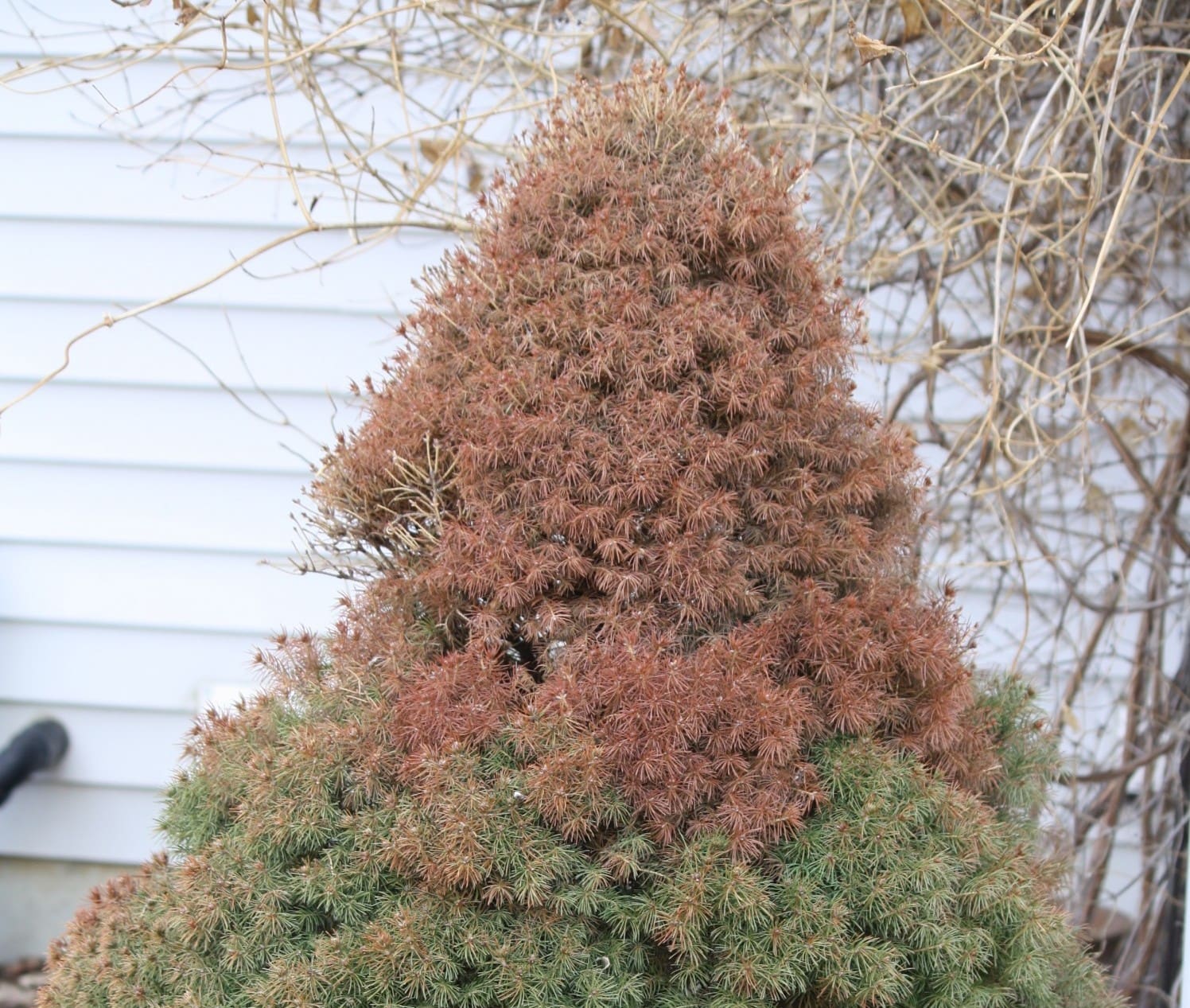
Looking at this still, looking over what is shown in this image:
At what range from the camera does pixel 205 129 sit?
3.06 m

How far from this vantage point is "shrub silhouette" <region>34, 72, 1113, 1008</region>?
1306 millimetres

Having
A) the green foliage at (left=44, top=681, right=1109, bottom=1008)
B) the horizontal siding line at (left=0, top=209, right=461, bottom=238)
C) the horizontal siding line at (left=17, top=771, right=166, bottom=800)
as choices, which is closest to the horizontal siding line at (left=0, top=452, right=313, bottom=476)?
the horizontal siding line at (left=0, top=209, right=461, bottom=238)

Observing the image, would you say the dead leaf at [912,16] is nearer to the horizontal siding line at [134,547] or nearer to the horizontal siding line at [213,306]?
the horizontal siding line at [213,306]

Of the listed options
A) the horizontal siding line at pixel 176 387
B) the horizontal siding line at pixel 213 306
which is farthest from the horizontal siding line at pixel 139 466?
the horizontal siding line at pixel 213 306

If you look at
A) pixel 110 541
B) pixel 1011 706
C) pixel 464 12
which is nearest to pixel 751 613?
pixel 1011 706

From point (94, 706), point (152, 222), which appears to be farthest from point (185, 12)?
point (94, 706)

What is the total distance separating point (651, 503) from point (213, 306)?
2174mm

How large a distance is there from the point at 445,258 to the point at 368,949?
3.28 feet

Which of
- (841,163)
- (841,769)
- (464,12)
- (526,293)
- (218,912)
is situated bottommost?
(218,912)

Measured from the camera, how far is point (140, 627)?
3227mm

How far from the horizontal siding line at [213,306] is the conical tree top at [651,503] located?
1609mm

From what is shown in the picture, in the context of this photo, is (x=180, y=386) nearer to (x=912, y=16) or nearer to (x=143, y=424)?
(x=143, y=424)

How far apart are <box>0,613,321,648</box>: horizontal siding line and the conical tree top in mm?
1777

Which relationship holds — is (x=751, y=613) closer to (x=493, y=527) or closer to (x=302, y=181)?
(x=493, y=527)
